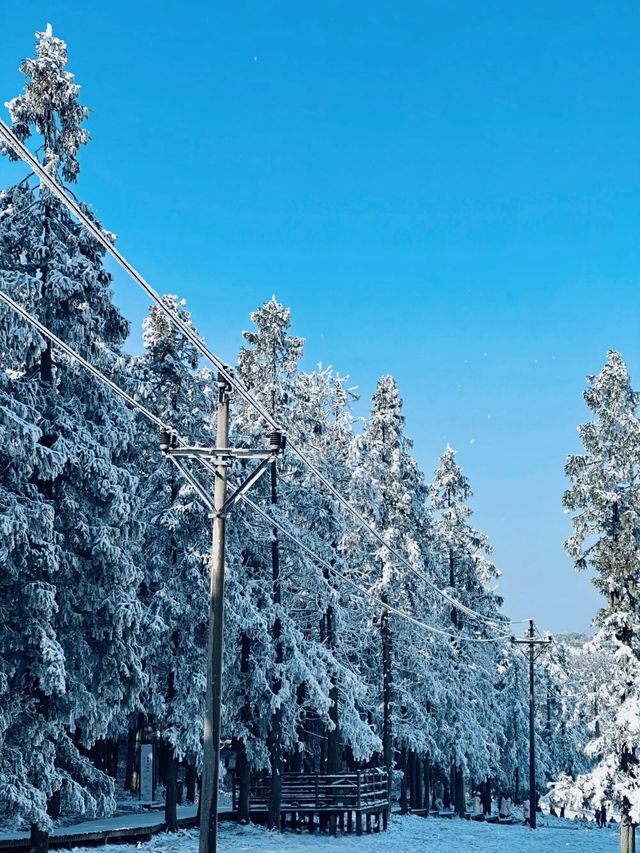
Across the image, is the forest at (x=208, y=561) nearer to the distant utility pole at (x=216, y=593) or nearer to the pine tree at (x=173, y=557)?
the pine tree at (x=173, y=557)

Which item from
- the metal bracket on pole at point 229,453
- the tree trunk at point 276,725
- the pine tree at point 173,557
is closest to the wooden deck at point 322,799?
the tree trunk at point 276,725

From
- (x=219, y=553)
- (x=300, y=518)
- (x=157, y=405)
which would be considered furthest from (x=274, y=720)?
(x=219, y=553)

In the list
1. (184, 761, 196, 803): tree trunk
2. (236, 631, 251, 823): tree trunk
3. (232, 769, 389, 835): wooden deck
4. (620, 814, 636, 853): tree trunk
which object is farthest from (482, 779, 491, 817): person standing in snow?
(620, 814, 636, 853): tree trunk

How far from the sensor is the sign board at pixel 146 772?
1389 inches

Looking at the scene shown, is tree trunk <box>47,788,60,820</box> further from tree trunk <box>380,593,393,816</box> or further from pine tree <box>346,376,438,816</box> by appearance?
tree trunk <box>380,593,393,816</box>

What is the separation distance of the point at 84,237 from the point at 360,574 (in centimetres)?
2357

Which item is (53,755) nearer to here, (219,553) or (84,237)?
(219,553)

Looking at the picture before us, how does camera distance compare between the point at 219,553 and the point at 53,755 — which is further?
the point at 53,755

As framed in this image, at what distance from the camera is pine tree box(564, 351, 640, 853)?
2825 cm

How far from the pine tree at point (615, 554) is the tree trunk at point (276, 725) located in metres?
9.77

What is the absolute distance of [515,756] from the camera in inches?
2416

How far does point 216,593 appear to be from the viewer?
14.2m

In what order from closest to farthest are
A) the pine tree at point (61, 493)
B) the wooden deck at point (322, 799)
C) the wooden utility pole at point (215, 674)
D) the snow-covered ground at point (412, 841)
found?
the wooden utility pole at point (215, 674) → the pine tree at point (61, 493) → the snow-covered ground at point (412, 841) → the wooden deck at point (322, 799)

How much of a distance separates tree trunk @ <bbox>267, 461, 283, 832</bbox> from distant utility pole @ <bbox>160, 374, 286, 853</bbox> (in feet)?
56.4
